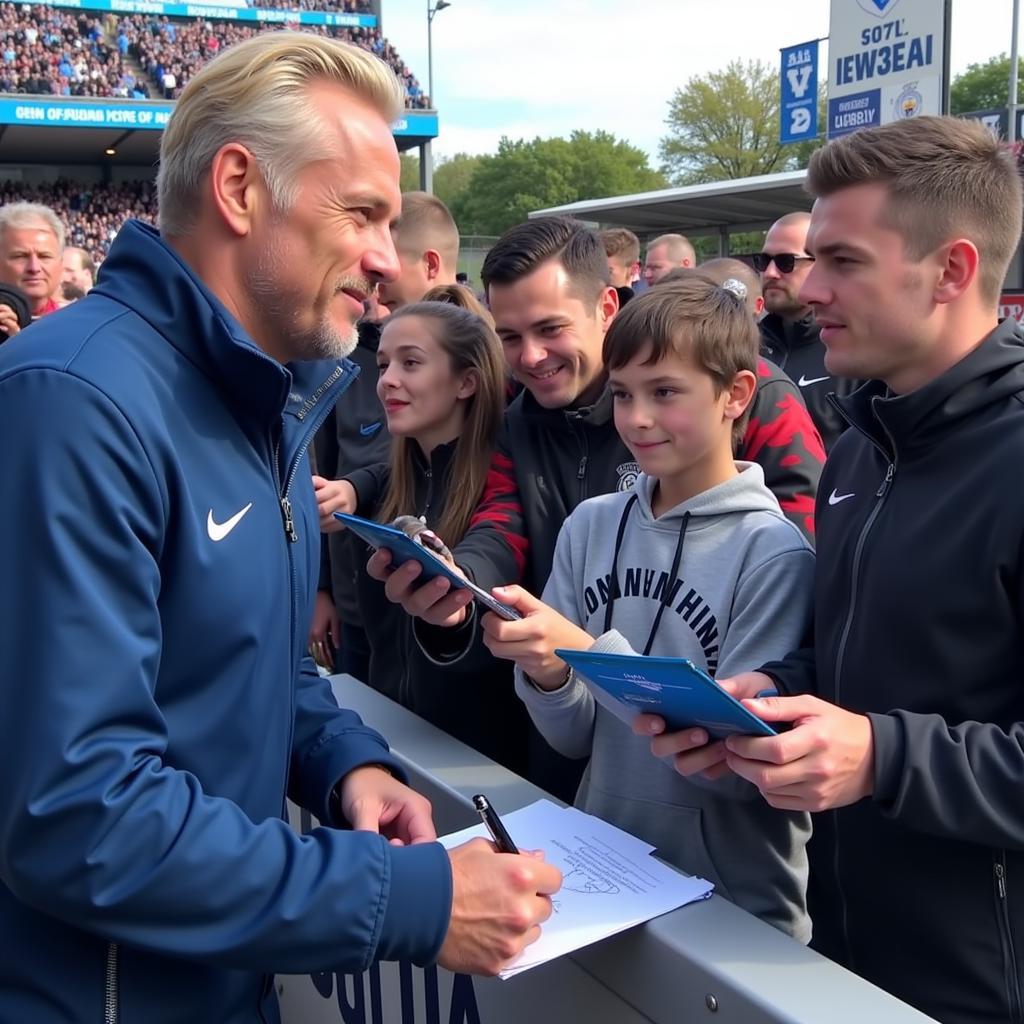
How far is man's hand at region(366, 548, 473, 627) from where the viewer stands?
6.60 ft

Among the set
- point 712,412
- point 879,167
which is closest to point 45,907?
point 712,412

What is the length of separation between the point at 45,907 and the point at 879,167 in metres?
1.63

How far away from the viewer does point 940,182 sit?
178cm

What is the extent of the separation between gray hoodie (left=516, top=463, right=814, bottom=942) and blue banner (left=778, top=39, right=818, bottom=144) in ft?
45.3

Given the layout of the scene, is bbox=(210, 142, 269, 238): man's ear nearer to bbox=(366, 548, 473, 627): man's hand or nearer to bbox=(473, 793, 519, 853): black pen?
bbox=(366, 548, 473, 627): man's hand

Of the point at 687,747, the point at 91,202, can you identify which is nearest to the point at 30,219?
the point at 687,747

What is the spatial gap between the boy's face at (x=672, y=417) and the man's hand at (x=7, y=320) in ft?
12.3

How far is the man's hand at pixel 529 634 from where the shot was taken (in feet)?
6.21

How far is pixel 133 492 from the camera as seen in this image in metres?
1.21

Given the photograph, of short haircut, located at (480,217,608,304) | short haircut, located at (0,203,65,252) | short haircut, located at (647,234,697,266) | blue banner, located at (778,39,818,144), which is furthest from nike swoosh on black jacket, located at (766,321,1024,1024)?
blue banner, located at (778,39,818,144)

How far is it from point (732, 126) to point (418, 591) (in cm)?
5712

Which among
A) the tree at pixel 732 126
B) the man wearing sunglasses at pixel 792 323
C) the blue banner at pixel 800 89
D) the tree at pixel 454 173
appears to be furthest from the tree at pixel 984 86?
the man wearing sunglasses at pixel 792 323

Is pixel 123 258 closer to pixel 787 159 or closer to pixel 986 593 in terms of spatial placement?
pixel 986 593

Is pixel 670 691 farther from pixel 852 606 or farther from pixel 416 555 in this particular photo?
pixel 416 555
